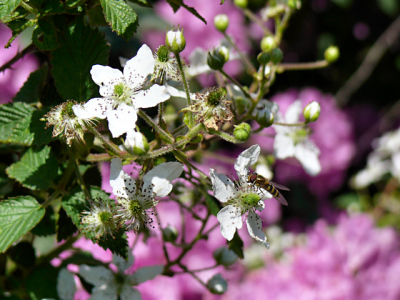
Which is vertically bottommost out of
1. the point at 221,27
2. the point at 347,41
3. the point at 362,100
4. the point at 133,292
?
the point at 362,100

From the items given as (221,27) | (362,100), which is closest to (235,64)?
(362,100)

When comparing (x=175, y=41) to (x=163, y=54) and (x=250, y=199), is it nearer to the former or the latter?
(x=163, y=54)

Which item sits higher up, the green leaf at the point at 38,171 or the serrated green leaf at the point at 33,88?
the serrated green leaf at the point at 33,88

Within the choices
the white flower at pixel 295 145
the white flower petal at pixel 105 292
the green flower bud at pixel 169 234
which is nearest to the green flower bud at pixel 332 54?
the white flower at pixel 295 145

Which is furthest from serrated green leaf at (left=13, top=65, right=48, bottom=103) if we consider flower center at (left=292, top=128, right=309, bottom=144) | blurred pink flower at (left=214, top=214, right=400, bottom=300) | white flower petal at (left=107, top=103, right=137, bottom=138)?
blurred pink flower at (left=214, top=214, right=400, bottom=300)

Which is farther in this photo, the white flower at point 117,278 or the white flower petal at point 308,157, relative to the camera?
the white flower petal at point 308,157

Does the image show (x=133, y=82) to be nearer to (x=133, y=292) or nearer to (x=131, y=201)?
(x=131, y=201)

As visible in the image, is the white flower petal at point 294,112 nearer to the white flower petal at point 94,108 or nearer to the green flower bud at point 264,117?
the green flower bud at point 264,117

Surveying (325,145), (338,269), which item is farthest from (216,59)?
(325,145)
